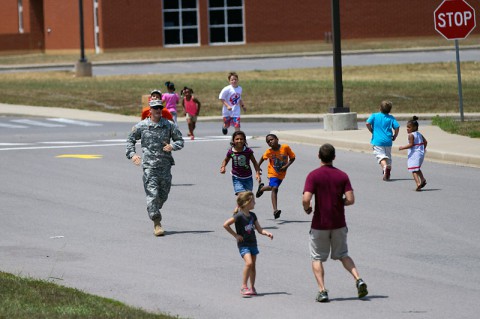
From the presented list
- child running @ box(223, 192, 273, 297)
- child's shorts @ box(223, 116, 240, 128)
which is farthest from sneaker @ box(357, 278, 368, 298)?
child's shorts @ box(223, 116, 240, 128)

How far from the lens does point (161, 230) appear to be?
15484mm

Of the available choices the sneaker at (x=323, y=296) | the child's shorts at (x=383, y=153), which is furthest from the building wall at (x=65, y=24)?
the sneaker at (x=323, y=296)

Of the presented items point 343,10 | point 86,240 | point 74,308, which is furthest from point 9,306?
point 343,10

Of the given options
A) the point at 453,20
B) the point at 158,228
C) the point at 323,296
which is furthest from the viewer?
the point at 453,20

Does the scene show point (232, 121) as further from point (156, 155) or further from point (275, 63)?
point (275, 63)

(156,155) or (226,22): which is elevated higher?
(226,22)

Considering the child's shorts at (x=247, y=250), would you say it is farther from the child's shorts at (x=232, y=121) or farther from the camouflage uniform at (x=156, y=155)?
the child's shorts at (x=232, y=121)

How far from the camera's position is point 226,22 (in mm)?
80000

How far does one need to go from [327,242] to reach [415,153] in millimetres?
8693

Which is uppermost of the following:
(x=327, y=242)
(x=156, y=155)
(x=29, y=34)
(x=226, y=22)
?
(x=226, y=22)

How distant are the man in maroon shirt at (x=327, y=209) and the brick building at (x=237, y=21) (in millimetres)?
66632

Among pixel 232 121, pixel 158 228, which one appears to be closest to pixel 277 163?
pixel 158 228

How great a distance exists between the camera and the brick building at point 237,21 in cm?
7775

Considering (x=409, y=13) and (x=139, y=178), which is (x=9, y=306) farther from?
(x=409, y=13)
